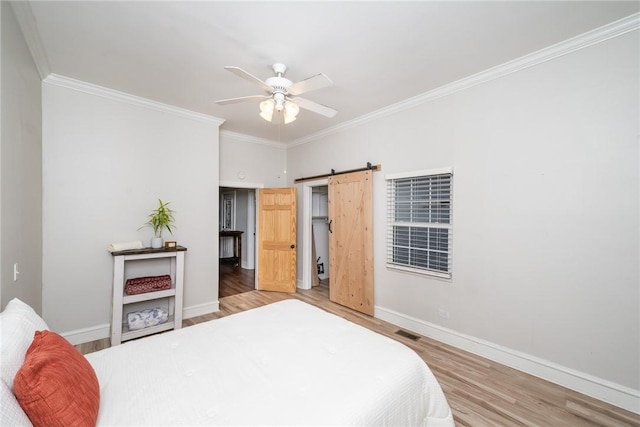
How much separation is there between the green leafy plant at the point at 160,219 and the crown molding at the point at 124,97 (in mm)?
1224

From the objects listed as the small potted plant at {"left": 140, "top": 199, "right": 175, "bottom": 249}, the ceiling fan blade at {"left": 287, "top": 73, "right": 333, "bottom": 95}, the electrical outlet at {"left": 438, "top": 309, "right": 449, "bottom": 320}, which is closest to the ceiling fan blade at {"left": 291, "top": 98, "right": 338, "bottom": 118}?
the ceiling fan blade at {"left": 287, "top": 73, "right": 333, "bottom": 95}

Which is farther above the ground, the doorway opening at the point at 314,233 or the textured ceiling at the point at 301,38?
the textured ceiling at the point at 301,38

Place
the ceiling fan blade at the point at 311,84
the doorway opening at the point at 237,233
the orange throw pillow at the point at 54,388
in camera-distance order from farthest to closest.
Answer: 1. the doorway opening at the point at 237,233
2. the ceiling fan blade at the point at 311,84
3. the orange throw pillow at the point at 54,388

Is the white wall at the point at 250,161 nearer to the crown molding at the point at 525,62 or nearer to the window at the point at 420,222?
the crown molding at the point at 525,62

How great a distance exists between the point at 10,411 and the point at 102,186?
9.22ft

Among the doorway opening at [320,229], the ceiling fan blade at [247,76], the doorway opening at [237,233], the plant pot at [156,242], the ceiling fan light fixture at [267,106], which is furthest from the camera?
the doorway opening at [237,233]

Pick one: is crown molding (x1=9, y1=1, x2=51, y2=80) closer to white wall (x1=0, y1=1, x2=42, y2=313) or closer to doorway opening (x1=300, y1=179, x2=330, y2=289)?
white wall (x1=0, y1=1, x2=42, y2=313)

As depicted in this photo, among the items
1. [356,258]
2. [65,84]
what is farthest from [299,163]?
[65,84]

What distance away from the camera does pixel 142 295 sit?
2.88 m

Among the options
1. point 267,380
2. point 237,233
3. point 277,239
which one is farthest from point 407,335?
point 237,233

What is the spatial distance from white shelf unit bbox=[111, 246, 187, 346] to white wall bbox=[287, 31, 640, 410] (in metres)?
2.93

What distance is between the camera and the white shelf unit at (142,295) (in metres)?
2.74

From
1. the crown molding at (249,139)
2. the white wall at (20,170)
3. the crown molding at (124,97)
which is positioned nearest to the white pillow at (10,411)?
the white wall at (20,170)

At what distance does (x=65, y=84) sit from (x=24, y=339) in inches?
114
